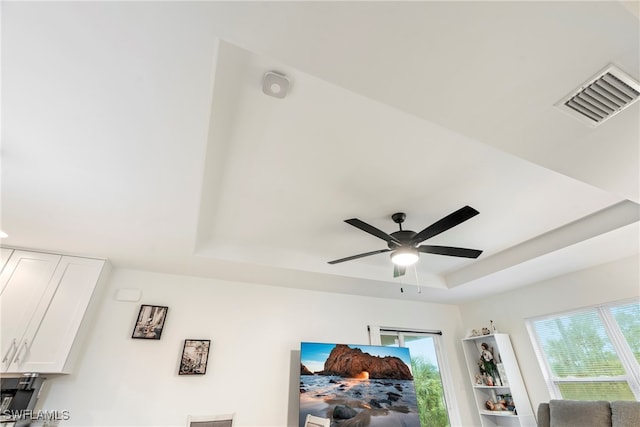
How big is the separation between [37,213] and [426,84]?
9.06ft

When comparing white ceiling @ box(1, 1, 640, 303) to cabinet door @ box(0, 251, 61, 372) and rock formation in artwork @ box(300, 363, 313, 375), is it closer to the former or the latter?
cabinet door @ box(0, 251, 61, 372)

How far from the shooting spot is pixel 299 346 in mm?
3486

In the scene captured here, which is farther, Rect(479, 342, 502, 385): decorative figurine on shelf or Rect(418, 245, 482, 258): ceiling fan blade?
Rect(479, 342, 502, 385): decorative figurine on shelf

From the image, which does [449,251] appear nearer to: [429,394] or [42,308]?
[429,394]

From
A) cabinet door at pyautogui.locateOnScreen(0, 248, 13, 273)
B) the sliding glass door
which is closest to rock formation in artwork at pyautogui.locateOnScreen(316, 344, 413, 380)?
the sliding glass door

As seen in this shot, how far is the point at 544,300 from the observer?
3670 millimetres

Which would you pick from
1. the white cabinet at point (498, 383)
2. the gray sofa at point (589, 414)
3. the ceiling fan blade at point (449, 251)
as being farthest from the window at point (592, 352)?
the ceiling fan blade at point (449, 251)

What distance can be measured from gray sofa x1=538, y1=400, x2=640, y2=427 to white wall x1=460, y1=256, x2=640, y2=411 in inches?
19.7

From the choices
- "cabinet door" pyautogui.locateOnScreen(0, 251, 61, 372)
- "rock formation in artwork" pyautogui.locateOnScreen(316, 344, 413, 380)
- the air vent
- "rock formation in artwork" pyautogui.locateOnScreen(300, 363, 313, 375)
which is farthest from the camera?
"rock formation in artwork" pyautogui.locateOnScreen(316, 344, 413, 380)

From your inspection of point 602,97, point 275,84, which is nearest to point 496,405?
point 602,97

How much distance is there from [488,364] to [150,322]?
431cm

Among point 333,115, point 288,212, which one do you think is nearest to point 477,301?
point 288,212

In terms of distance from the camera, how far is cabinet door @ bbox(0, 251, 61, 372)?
2.34 metres

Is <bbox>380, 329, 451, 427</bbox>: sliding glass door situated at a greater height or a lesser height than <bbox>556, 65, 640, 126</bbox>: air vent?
lesser
